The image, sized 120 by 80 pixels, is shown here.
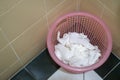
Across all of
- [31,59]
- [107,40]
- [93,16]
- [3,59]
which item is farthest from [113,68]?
[3,59]

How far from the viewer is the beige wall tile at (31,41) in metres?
0.92

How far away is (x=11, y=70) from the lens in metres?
1.06

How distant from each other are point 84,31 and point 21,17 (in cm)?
46

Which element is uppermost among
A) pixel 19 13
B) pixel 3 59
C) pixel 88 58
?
pixel 19 13

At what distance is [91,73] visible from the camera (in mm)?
1125

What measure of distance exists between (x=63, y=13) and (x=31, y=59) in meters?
0.34

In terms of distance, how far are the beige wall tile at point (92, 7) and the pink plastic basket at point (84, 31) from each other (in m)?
0.04

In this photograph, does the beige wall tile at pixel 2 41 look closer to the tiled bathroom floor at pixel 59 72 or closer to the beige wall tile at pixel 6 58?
the beige wall tile at pixel 6 58

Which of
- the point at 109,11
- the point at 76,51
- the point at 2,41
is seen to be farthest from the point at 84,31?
the point at 2,41

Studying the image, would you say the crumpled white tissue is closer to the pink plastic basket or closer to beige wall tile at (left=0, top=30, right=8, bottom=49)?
the pink plastic basket

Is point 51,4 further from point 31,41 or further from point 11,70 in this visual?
point 11,70

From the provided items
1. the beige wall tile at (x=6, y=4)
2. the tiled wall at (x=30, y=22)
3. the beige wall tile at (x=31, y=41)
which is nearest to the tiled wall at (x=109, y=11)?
the tiled wall at (x=30, y=22)

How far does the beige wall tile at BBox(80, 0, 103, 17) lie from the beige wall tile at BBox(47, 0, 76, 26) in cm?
5

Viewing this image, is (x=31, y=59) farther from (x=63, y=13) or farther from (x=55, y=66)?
(x=63, y=13)
